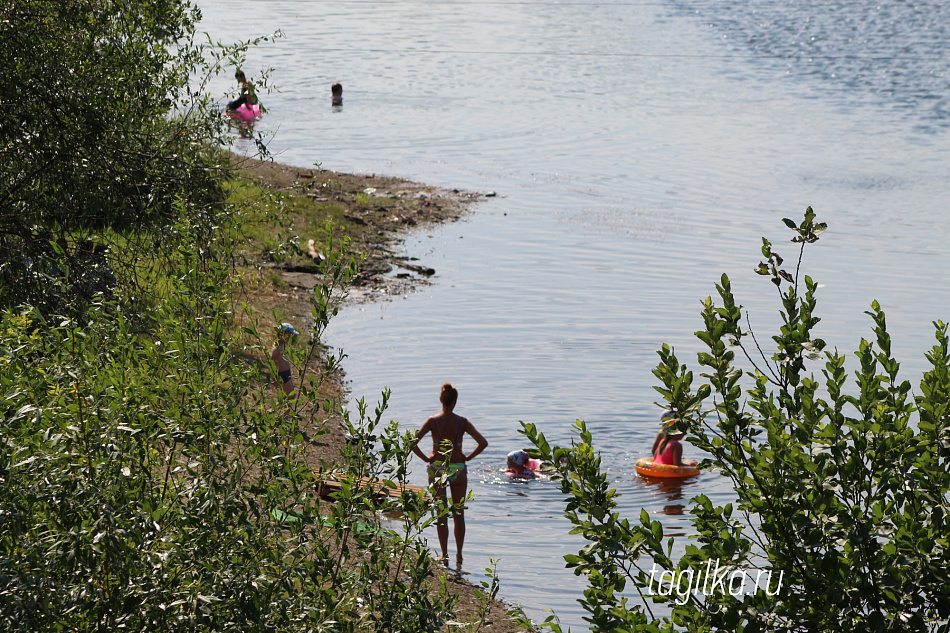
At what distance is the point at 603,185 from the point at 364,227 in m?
8.50

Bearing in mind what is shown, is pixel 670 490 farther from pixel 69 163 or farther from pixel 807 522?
pixel 807 522

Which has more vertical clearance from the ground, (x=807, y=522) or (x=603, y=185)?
(x=603, y=185)

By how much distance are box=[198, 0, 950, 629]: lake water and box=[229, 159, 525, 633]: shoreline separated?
63 cm

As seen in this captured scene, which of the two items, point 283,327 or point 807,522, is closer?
point 807,522

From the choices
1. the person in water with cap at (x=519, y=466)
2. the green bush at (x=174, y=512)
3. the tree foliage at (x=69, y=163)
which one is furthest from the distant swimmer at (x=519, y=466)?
the green bush at (x=174, y=512)

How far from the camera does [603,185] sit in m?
29.3

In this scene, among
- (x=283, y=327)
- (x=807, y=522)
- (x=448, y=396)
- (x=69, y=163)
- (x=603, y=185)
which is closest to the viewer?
(x=807, y=522)

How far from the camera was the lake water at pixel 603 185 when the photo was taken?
15102 millimetres

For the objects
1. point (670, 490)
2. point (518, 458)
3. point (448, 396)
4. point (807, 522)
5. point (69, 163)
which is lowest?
point (670, 490)

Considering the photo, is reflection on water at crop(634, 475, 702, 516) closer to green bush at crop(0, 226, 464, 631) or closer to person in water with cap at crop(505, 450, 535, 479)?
person in water with cap at crop(505, 450, 535, 479)

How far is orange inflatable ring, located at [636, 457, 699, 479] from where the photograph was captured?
41.5 ft

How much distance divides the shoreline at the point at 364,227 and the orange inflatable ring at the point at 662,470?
13.5 feet

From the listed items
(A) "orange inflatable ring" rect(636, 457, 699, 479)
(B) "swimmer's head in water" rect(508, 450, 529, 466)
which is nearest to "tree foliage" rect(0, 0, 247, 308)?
(B) "swimmer's head in water" rect(508, 450, 529, 466)

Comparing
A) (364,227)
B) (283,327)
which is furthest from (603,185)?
(283,327)
